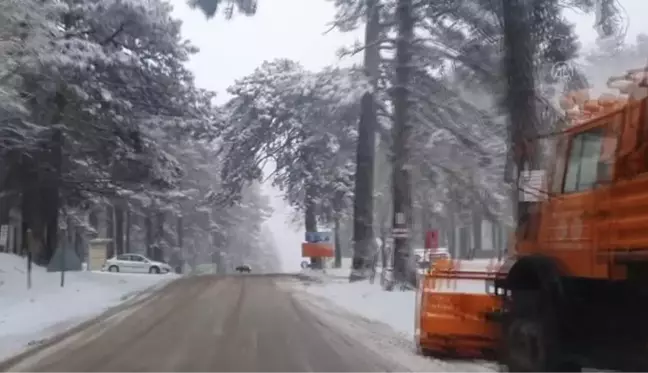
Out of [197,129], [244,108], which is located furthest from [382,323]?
[244,108]

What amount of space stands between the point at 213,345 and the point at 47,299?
1201 centimetres

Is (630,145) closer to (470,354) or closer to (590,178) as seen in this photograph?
(590,178)

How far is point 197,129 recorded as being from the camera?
38188mm

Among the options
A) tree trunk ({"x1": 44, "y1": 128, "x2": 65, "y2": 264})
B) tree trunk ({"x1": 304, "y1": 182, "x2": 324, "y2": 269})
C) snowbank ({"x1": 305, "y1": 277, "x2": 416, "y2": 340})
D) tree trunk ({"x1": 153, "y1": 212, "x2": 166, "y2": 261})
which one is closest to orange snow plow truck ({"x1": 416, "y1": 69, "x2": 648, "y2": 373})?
snowbank ({"x1": 305, "y1": 277, "x2": 416, "y2": 340})

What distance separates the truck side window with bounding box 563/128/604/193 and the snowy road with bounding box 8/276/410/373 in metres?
4.52

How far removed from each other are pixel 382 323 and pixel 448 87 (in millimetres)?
10522

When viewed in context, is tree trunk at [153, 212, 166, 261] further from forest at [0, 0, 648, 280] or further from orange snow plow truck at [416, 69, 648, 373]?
orange snow plow truck at [416, 69, 648, 373]

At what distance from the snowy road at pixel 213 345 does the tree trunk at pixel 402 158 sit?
4498 millimetres

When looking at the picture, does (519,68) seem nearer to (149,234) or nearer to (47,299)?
(47,299)

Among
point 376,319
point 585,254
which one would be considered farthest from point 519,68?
point 585,254

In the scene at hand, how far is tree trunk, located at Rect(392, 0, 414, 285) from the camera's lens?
27.3 meters

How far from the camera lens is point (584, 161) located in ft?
27.5

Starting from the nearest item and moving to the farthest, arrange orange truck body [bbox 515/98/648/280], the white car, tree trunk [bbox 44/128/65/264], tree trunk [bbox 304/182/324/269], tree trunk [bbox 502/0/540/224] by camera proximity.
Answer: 1. orange truck body [bbox 515/98/648/280]
2. tree trunk [bbox 502/0/540/224]
3. tree trunk [bbox 44/128/65/264]
4. tree trunk [bbox 304/182/324/269]
5. the white car

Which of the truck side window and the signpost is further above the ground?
the truck side window
